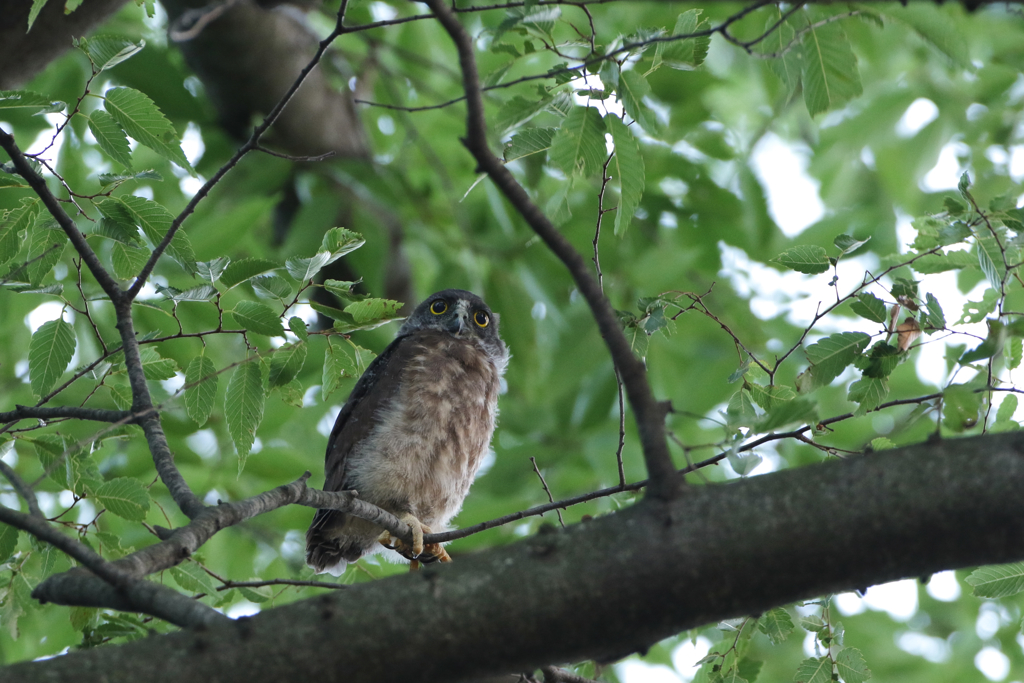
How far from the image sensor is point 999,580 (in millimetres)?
2453

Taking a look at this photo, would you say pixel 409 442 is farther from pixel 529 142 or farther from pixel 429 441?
pixel 529 142

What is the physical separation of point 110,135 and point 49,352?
0.72 m

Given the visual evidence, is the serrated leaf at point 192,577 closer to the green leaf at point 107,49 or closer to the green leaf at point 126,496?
the green leaf at point 126,496

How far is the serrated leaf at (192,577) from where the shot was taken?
284 centimetres

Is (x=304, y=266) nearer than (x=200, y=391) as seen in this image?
Yes

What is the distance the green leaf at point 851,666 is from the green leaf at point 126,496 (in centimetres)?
230

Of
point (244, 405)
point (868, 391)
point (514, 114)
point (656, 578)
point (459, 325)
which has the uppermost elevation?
point (459, 325)

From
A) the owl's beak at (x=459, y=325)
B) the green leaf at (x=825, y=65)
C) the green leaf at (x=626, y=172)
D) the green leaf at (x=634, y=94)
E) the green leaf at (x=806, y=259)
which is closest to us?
the green leaf at (x=634, y=94)

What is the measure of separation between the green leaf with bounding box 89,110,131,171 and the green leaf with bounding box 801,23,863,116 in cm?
231

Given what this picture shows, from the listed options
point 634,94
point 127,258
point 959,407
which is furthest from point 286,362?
point 959,407

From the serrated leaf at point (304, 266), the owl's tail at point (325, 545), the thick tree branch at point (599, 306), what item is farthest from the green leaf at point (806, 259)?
the owl's tail at point (325, 545)

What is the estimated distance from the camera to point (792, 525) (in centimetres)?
154

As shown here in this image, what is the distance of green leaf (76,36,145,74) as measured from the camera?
7.55 feet

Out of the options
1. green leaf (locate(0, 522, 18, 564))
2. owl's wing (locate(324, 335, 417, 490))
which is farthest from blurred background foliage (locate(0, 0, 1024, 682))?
green leaf (locate(0, 522, 18, 564))
